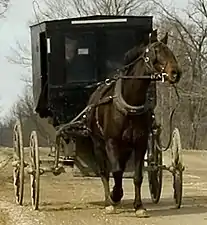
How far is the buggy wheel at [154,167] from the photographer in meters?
12.5

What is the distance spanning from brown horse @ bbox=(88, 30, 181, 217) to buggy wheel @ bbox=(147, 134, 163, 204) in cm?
97

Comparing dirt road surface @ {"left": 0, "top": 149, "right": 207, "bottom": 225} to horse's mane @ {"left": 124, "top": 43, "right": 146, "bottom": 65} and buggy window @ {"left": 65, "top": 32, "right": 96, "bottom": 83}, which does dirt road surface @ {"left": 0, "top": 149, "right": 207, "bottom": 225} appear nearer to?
buggy window @ {"left": 65, "top": 32, "right": 96, "bottom": 83}

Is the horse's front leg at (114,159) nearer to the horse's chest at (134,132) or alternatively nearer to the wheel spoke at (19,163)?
the horse's chest at (134,132)

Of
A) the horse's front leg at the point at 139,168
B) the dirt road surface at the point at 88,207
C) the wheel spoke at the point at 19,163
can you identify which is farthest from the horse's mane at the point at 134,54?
the wheel spoke at the point at 19,163

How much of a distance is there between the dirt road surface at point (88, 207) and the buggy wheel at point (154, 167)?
0.21 m

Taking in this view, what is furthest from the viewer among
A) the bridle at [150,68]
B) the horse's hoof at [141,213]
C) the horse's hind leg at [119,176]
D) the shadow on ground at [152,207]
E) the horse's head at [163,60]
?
the shadow on ground at [152,207]

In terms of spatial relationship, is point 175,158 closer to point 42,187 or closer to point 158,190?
point 158,190

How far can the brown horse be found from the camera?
10.7m

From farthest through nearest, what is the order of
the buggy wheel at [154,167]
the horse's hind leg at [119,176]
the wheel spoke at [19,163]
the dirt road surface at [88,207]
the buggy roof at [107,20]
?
1. the buggy roof at [107,20]
2. the wheel spoke at [19,163]
3. the buggy wheel at [154,167]
4. the horse's hind leg at [119,176]
5. the dirt road surface at [88,207]

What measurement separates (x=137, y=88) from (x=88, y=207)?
2.43m

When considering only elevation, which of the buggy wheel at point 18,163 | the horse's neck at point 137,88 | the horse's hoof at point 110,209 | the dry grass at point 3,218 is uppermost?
the horse's neck at point 137,88

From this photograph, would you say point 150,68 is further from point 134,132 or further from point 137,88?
point 134,132

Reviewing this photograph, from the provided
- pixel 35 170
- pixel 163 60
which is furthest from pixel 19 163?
pixel 163 60

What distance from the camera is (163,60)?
10.6 meters
